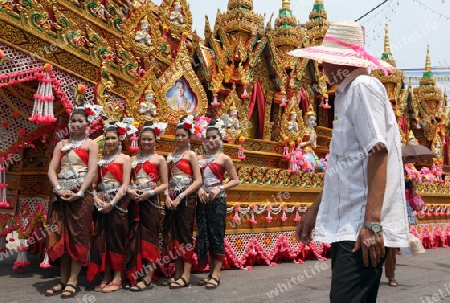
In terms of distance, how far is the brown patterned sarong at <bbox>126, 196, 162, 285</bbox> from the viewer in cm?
489

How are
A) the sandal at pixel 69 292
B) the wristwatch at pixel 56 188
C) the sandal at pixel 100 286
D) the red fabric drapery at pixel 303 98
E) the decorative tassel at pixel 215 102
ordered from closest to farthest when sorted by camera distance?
the sandal at pixel 69 292
the wristwatch at pixel 56 188
the sandal at pixel 100 286
the decorative tassel at pixel 215 102
the red fabric drapery at pixel 303 98

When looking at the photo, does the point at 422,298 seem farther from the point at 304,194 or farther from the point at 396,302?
the point at 304,194

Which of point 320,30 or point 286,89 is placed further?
point 320,30

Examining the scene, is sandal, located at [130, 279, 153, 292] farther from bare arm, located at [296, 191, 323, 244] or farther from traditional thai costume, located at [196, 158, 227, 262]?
bare arm, located at [296, 191, 323, 244]

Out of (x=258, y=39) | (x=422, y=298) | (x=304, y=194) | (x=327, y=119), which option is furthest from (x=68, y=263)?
(x=327, y=119)

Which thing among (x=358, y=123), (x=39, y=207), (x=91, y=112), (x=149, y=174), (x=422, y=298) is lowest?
(x=422, y=298)

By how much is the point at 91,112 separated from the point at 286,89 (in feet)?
21.0

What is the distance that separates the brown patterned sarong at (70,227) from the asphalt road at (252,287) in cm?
46

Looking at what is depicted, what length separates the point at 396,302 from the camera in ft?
15.2

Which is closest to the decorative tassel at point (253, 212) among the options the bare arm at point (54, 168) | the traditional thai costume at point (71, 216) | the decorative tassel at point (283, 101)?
the traditional thai costume at point (71, 216)

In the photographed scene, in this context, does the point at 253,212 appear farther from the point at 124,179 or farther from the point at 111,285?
the point at 111,285

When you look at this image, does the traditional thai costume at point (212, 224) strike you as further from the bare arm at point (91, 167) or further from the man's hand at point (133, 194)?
the bare arm at point (91, 167)

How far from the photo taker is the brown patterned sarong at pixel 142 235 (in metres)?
4.89

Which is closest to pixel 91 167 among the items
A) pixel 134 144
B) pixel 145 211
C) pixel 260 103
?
pixel 145 211
